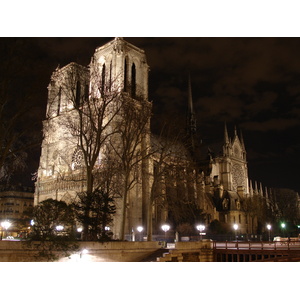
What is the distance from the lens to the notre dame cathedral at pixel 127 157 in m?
27.0

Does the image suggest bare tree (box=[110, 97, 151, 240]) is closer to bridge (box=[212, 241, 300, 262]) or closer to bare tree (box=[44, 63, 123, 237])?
bare tree (box=[44, 63, 123, 237])

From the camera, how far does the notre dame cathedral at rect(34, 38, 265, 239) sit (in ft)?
88.5

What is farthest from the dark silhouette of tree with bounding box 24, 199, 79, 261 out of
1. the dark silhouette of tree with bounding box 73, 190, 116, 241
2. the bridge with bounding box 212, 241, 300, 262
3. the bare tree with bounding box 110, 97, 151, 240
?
the bridge with bounding box 212, 241, 300, 262

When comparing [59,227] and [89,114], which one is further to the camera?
[89,114]

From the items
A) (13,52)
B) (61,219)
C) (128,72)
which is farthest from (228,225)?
(13,52)

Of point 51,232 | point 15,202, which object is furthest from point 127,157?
point 15,202

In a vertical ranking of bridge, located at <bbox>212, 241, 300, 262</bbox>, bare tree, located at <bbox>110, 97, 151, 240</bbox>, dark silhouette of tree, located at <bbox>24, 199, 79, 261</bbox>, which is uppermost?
bare tree, located at <bbox>110, 97, 151, 240</bbox>

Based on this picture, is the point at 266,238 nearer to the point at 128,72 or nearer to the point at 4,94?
the point at 128,72

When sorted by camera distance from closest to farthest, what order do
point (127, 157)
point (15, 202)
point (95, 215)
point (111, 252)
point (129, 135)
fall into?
point (111, 252) → point (95, 215) → point (129, 135) → point (127, 157) → point (15, 202)

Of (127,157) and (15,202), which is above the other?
(15,202)

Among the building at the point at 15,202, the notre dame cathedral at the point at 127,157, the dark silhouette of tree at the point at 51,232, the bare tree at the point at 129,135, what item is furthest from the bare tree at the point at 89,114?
the building at the point at 15,202

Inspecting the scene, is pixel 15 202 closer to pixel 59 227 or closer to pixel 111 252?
pixel 111 252

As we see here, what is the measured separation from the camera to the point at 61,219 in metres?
18.8

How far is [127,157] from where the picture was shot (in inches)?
1140
